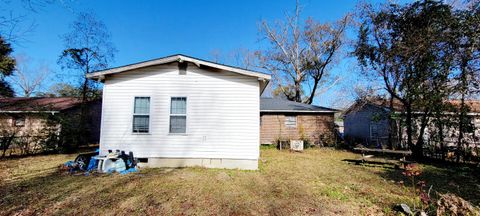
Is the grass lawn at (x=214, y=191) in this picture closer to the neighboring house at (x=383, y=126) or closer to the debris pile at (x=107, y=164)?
the debris pile at (x=107, y=164)

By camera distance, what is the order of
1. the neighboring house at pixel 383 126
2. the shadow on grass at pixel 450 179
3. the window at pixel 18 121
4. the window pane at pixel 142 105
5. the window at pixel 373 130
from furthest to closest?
the window at pixel 373 130
the window at pixel 18 121
the neighboring house at pixel 383 126
the window pane at pixel 142 105
the shadow on grass at pixel 450 179

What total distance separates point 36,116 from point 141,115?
10319 mm

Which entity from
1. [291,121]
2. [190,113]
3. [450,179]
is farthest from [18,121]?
[450,179]

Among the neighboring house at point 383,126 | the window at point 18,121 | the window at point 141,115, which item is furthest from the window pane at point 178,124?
the window at point 18,121

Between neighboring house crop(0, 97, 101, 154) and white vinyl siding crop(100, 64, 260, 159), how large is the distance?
686cm

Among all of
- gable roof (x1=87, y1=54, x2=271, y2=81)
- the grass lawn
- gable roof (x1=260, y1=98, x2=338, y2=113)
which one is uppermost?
gable roof (x1=87, y1=54, x2=271, y2=81)

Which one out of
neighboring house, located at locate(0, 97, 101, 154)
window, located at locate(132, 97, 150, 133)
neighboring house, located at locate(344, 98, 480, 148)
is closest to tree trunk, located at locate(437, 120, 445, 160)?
neighboring house, located at locate(344, 98, 480, 148)

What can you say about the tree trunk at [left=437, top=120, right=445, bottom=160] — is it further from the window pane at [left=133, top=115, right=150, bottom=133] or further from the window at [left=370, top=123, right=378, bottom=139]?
the window pane at [left=133, top=115, right=150, bottom=133]

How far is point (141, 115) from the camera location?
24.6ft

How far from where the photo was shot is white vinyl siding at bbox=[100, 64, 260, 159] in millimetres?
7391

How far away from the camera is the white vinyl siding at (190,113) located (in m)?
7.39

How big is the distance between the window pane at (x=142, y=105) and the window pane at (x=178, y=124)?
992 mm

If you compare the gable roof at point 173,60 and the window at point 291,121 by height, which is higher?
the gable roof at point 173,60

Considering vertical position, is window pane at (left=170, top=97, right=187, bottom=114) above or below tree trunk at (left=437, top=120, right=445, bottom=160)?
above
